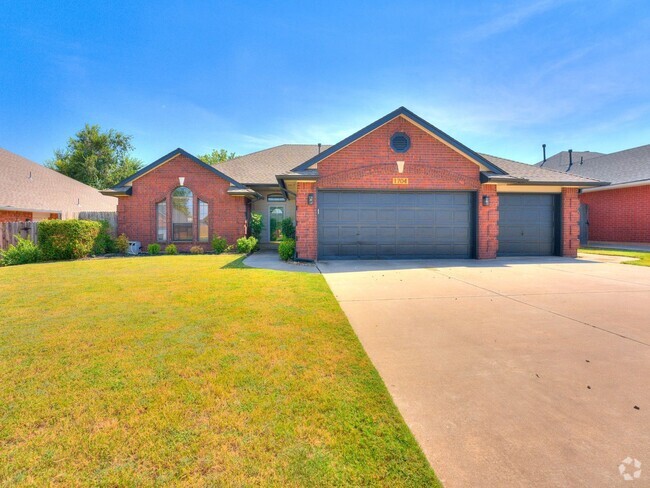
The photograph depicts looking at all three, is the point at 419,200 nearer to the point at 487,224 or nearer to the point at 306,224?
the point at 487,224

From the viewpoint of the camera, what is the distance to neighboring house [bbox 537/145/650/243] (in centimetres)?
1789

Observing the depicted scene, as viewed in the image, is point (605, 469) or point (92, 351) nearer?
point (605, 469)

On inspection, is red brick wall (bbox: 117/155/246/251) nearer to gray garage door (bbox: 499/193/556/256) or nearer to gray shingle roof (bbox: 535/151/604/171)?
gray garage door (bbox: 499/193/556/256)

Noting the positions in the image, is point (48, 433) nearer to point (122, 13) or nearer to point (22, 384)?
point (22, 384)

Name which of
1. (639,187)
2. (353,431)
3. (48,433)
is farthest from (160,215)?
(639,187)

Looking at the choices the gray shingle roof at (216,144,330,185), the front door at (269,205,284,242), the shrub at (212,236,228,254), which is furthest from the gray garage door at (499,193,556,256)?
the shrub at (212,236,228,254)

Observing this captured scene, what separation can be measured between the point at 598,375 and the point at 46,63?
31.5 m

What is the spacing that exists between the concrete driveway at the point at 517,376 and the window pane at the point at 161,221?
12.9m

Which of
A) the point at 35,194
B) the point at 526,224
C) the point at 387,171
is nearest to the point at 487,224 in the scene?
the point at 526,224

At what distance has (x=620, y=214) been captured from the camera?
18969 millimetres

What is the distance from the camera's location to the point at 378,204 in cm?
1229

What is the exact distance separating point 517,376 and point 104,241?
17.3 metres

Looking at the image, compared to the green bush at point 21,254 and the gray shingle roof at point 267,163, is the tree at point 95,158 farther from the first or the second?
the green bush at point 21,254

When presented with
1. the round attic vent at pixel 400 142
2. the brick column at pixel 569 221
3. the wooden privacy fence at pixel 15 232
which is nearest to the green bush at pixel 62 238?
the wooden privacy fence at pixel 15 232
